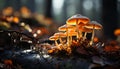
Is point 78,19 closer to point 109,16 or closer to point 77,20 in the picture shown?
point 77,20

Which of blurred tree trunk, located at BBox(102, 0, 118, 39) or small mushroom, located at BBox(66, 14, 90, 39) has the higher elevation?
small mushroom, located at BBox(66, 14, 90, 39)

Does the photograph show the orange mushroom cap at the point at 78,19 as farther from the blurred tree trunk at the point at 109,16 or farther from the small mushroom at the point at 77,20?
the blurred tree trunk at the point at 109,16

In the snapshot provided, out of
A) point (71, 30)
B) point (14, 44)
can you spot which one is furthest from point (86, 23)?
point (14, 44)

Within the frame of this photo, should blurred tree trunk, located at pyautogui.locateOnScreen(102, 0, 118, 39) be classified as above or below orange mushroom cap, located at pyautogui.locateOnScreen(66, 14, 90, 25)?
below

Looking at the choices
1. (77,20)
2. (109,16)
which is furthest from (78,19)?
(109,16)

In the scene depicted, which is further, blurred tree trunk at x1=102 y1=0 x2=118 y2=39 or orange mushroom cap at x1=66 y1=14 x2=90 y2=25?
blurred tree trunk at x1=102 y1=0 x2=118 y2=39

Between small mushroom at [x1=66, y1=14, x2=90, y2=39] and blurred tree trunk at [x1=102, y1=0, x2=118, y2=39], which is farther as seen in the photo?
blurred tree trunk at [x1=102, y1=0, x2=118, y2=39]

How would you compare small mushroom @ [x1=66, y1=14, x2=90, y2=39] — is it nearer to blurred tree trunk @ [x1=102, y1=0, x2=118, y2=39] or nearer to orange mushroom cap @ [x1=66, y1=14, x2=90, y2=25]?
orange mushroom cap @ [x1=66, y1=14, x2=90, y2=25]

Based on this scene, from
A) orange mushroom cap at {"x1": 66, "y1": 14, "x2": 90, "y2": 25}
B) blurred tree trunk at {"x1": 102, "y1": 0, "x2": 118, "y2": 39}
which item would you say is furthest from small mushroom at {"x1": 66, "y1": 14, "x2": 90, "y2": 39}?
blurred tree trunk at {"x1": 102, "y1": 0, "x2": 118, "y2": 39}
